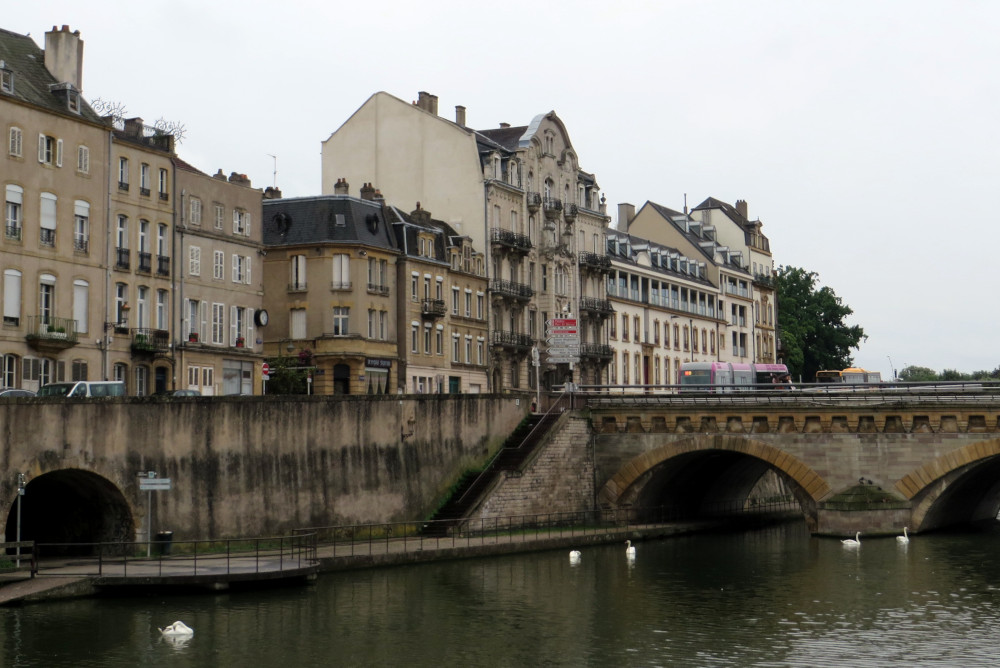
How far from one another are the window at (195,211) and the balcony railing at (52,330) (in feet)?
33.2

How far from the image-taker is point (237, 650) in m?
36.8

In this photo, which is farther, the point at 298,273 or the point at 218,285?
the point at 298,273

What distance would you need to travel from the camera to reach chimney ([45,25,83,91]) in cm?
6375

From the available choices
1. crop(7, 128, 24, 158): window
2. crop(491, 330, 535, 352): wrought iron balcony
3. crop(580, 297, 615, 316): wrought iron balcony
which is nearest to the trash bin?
crop(7, 128, 24, 158): window

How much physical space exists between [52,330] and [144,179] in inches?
380

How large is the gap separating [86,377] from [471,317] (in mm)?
30890

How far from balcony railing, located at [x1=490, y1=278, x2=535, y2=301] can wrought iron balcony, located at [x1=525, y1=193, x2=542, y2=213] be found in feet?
17.0

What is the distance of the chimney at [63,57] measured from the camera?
63750 millimetres

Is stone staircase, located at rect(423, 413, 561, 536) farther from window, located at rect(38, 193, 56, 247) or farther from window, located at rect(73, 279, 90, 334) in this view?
window, located at rect(38, 193, 56, 247)

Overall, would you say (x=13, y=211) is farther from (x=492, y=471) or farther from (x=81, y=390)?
(x=492, y=471)

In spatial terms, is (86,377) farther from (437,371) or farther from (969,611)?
(969,611)

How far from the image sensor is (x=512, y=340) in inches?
3632

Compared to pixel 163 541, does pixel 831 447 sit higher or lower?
higher

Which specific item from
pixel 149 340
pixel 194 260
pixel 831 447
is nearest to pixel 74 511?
pixel 149 340
